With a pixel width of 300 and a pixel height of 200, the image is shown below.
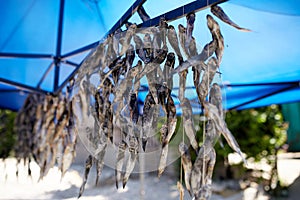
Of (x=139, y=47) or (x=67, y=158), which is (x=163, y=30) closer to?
(x=139, y=47)

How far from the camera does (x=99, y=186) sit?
3.57m

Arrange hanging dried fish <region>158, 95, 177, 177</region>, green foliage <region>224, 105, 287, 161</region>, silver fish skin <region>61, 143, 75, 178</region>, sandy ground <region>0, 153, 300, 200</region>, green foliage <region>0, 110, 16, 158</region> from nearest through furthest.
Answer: hanging dried fish <region>158, 95, 177, 177</region>
silver fish skin <region>61, 143, 75, 178</region>
sandy ground <region>0, 153, 300, 200</region>
green foliage <region>0, 110, 16, 158</region>
green foliage <region>224, 105, 287, 161</region>

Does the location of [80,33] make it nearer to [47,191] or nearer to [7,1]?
[7,1]

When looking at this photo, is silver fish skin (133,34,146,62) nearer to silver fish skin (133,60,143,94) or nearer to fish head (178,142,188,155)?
silver fish skin (133,60,143,94)

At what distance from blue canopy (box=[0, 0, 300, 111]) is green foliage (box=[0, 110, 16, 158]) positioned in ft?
2.70

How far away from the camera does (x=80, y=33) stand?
6.75 ft

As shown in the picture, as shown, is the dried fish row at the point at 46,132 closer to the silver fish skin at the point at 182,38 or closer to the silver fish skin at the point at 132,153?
the silver fish skin at the point at 132,153

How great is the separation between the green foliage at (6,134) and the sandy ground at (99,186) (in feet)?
0.45

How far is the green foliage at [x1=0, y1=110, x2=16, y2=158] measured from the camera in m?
3.21

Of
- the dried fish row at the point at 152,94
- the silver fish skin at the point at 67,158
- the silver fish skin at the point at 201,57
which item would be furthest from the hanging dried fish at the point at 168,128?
the silver fish skin at the point at 67,158

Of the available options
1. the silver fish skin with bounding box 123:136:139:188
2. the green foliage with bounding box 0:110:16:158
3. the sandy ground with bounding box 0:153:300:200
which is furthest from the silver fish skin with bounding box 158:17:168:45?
the green foliage with bounding box 0:110:16:158

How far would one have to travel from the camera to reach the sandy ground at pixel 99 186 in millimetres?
2969

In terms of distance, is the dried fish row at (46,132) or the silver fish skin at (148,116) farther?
the dried fish row at (46,132)

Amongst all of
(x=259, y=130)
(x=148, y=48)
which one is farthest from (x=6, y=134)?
(x=148, y=48)
